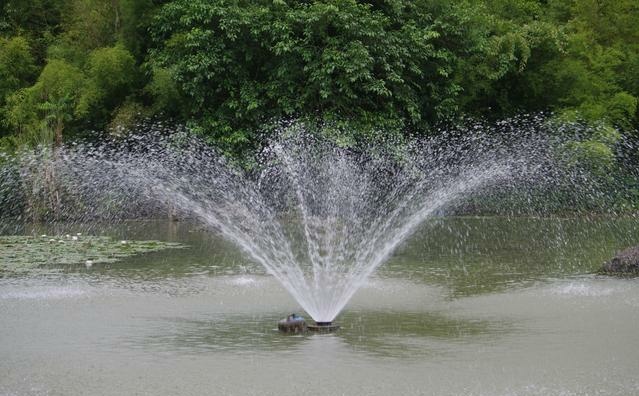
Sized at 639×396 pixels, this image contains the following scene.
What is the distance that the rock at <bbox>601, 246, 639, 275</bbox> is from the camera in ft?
44.8

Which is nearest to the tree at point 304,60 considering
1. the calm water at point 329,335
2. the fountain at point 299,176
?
the fountain at point 299,176

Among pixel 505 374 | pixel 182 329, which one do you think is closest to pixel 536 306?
pixel 505 374

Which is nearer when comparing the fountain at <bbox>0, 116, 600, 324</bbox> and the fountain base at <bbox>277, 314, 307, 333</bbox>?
the fountain base at <bbox>277, 314, 307, 333</bbox>

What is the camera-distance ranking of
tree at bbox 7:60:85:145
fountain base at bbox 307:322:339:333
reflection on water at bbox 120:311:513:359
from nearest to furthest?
1. reflection on water at bbox 120:311:513:359
2. fountain base at bbox 307:322:339:333
3. tree at bbox 7:60:85:145

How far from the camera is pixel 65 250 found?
16.7 metres

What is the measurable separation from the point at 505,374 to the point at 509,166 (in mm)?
18201

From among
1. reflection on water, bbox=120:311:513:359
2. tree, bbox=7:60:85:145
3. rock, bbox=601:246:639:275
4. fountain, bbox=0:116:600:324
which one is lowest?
reflection on water, bbox=120:311:513:359

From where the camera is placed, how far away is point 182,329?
1017 centimetres

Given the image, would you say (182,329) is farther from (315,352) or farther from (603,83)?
(603,83)

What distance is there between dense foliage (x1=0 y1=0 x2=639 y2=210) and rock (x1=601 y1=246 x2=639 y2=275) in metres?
11.4

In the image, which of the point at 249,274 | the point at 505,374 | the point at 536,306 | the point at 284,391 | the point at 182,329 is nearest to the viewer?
the point at 284,391

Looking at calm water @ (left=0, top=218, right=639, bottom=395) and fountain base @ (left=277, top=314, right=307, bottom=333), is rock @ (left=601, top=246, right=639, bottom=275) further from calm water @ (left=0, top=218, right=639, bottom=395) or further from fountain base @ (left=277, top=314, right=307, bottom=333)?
fountain base @ (left=277, top=314, right=307, bottom=333)

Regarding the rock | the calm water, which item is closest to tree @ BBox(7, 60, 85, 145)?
the calm water

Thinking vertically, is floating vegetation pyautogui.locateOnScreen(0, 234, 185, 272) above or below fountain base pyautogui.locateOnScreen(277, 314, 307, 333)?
above
